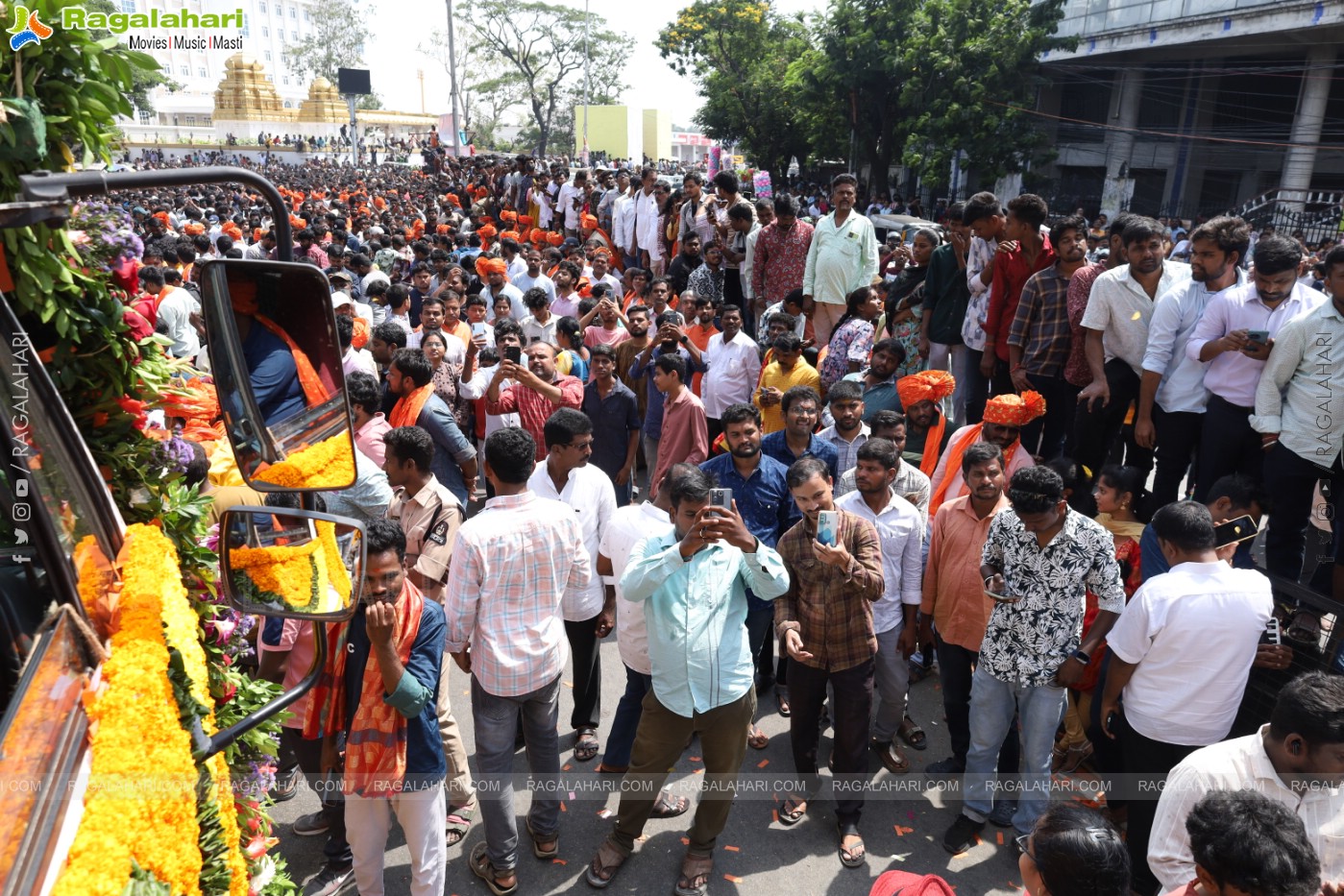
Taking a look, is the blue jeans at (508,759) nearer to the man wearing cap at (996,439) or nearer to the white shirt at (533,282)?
the man wearing cap at (996,439)

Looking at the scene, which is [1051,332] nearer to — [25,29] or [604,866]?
[604,866]

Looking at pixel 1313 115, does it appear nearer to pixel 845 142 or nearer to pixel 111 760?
pixel 845 142

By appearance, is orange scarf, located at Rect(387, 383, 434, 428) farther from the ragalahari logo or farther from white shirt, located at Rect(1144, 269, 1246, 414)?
white shirt, located at Rect(1144, 269, 1246, 414)

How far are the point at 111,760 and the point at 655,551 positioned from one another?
2.36 m

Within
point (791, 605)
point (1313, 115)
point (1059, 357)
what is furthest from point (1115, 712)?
point (1313, 115)

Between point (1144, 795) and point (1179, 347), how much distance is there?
3.14 metres

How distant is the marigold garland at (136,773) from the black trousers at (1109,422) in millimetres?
5937

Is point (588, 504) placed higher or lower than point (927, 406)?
lower

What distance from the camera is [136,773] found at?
1601mm

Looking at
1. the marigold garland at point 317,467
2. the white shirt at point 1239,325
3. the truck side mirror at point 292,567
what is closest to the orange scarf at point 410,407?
the truck side mirror at point 292,567

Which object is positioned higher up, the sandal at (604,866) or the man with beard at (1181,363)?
the man with beard at (1181,363)

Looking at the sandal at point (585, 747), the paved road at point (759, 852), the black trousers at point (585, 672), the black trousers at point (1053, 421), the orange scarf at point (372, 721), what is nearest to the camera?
the orange scarf at point (372, 721)

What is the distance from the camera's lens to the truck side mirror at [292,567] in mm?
2025

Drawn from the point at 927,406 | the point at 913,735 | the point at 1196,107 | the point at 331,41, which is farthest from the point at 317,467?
the point at 331,41
